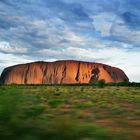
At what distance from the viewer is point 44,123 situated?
5.04m

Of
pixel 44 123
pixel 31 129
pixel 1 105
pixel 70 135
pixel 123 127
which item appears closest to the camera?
pixel 70 135

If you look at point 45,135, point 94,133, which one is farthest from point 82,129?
point 45,135

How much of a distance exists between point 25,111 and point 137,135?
1718 millimetres

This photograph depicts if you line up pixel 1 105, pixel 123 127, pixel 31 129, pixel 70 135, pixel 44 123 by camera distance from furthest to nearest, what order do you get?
pixel 123 127, pixel 1 105, pixel 44 123, pixel 31 129, pixel 70 135

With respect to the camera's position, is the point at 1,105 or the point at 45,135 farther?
the point at 1,105

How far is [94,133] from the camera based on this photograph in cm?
445

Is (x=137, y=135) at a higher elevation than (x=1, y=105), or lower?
lower

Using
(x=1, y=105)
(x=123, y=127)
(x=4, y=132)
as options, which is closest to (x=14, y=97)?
(x=1, y=105)

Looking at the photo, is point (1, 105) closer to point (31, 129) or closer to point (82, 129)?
point (31, 129)

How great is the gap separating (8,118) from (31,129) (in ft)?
2.06

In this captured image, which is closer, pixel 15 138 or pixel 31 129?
pixel 15 138

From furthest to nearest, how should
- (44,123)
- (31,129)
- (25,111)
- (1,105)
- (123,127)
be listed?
(123,127) < (25,111) < (1,105) < (44,123) < (31,129)

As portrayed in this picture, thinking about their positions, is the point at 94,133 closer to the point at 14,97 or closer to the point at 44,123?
the point at 44,123

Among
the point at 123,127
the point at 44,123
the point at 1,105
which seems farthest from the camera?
the point at 123,127
